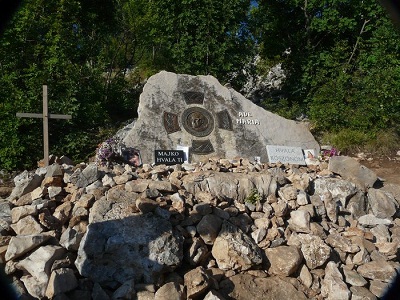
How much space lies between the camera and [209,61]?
11.9m

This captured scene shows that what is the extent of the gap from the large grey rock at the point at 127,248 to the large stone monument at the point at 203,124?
3.01 metres

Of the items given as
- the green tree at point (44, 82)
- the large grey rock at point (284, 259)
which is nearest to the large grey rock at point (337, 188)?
A: the large grey rock at point (284, 259)

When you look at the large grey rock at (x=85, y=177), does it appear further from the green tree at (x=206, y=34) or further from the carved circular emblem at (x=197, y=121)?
the green tree at (x=206, y=34)

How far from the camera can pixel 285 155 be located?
859cm

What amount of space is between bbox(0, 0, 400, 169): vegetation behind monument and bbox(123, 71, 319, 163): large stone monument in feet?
7.19

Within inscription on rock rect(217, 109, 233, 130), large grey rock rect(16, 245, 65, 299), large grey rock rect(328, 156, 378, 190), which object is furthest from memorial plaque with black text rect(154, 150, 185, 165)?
large grey rock rect(16, 245, 65, 299)

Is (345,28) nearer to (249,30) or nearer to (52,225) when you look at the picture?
(249,30)

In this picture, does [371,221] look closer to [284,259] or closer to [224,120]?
[284,259]

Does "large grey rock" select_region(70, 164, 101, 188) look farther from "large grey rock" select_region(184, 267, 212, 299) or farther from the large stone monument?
"large grey rock" select_region(184, 267, 212, 299)

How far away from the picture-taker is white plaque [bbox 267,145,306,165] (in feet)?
27.8

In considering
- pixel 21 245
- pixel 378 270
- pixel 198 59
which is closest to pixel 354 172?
pixel 378 270

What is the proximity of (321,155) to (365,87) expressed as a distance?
11.0ft

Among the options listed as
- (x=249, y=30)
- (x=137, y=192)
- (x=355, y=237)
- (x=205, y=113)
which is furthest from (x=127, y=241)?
(x=249, y=30)

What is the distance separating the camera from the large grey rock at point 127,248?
4258 millimetres
